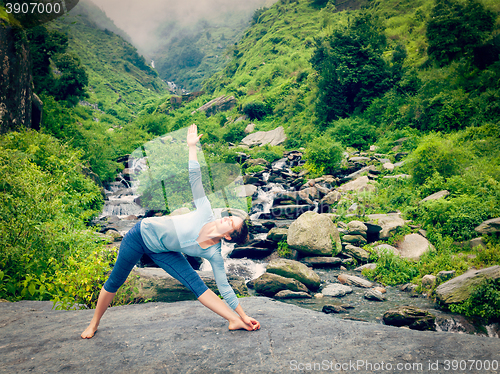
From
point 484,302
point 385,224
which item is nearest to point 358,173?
point 385,224

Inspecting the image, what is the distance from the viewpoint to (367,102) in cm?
2427

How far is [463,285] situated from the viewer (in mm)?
6090

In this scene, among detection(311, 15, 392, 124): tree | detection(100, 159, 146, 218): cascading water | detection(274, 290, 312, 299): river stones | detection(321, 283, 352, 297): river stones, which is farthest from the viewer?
detection(311, 15, 392, 124): tree

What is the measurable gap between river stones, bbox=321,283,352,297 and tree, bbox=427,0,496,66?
17.4 m

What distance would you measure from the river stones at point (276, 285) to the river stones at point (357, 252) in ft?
8.95

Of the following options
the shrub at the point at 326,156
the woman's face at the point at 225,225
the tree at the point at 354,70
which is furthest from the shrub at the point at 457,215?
the tree at the point at 354,70

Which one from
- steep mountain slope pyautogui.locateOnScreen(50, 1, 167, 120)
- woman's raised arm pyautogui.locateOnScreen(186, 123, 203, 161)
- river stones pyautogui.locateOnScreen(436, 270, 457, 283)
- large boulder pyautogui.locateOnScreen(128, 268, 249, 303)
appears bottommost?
river stones pyautogui.locateOnScreen(436, 270, 457, 283)

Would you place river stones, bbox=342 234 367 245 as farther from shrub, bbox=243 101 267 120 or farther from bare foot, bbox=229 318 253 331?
shrub, bbox=243 101 267 120

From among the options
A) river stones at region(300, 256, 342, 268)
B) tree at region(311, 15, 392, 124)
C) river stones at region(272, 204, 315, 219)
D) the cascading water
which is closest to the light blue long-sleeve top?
river stones at region(300, 256, 342, 268)

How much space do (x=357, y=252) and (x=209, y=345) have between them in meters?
8.02

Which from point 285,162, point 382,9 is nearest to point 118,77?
point 382,9

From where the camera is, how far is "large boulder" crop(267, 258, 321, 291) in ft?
25.8

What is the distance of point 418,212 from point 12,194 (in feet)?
37.4

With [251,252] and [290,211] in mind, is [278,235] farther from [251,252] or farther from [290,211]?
[290,211]
